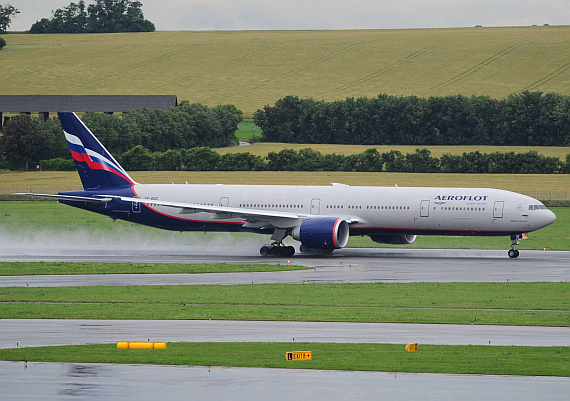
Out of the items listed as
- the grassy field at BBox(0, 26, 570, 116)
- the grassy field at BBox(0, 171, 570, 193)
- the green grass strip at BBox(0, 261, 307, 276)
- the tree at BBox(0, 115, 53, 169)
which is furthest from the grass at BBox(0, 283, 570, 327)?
the grassy field at BBox(0, 26, 570, 116)

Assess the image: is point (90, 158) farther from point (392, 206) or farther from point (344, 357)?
point (344, 357)

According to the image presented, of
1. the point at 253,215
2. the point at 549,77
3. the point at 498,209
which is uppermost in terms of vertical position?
the point at 549,77

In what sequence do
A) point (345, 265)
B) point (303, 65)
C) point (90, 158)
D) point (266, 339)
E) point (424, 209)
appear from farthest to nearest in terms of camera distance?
point (303, 65)
point (90, 158)
point (424, 209)
point (345, 265)
point (266, 339)

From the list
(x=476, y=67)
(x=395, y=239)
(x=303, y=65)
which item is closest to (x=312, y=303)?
(x=395, y=239)

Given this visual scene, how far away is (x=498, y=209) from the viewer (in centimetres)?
4316

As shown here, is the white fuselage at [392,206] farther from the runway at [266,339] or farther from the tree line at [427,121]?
the tree line at [427,121]

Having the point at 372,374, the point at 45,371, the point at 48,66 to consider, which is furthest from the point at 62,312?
the point at 48,66

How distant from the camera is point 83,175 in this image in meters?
49.7

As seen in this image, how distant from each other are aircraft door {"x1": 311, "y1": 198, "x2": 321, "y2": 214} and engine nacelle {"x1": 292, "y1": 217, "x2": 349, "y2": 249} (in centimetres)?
208

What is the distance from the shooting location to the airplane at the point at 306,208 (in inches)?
1703

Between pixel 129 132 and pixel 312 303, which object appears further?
pixel 129 132

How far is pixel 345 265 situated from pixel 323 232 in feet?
11.4

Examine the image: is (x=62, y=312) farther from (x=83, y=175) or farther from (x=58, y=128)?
(x=58, y=128)

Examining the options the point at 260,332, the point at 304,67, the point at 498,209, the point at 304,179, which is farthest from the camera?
the point at 304,67
